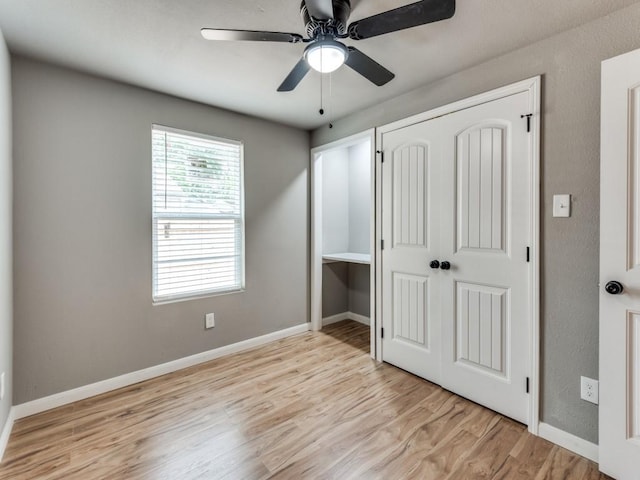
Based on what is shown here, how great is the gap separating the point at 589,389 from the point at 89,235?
3.35m

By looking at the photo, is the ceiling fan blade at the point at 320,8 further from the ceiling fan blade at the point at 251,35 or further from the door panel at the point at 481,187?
the door panel at the point at 481,187

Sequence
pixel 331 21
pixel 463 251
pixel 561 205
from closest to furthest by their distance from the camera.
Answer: pixel 331 21
pixel 561 205
pixel 463 251

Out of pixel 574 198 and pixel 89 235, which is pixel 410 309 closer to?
pixel 574 198

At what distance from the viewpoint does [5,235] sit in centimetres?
183

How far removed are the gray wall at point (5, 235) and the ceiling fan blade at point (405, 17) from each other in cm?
202

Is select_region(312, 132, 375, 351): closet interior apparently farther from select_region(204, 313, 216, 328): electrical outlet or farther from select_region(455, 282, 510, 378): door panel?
select_region(455, 282, 510, 378): door panel

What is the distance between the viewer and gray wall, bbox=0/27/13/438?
1.74m

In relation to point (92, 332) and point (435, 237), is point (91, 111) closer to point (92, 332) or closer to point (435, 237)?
point (92, 332)

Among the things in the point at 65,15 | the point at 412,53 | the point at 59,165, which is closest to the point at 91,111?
the point at 59,165

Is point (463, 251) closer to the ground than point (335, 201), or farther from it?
closer to the ground

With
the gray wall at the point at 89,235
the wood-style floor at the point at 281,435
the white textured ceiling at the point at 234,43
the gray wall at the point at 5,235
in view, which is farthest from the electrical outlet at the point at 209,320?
the white textured ceiling at the point at 234,43

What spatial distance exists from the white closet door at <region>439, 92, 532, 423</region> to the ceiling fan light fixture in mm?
1160

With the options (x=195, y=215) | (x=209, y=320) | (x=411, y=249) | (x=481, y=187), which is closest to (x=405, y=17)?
(x=481, y=187)

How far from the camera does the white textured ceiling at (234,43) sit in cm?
156
